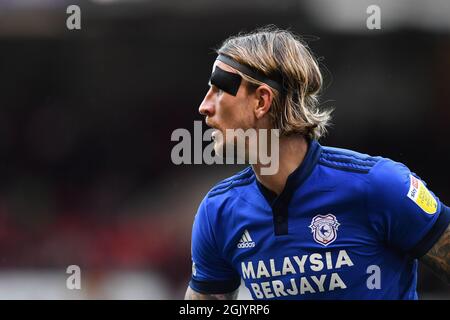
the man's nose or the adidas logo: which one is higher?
the man's nose

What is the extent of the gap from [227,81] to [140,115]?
584cm

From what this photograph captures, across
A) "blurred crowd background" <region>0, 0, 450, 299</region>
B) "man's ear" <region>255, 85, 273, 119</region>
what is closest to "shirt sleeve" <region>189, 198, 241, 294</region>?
"man's ear" <region>255, 85, 273, 119</region>

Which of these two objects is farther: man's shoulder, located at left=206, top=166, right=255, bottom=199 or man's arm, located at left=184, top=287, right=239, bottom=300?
man's arm, located at left=184, top=287, right=239, bottom=300

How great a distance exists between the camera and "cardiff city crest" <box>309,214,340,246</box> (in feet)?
10.9

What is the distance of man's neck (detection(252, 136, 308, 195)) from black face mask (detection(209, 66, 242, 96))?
0.32m

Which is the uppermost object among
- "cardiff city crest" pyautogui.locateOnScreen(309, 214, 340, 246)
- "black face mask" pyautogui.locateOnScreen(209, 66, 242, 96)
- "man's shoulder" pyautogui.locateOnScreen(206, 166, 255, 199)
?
"black face mask" pyautogui.locateOnScreen(209, 66, 242, 96)

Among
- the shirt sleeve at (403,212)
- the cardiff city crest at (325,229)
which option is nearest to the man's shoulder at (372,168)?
the shirt sleeve at (403,212)

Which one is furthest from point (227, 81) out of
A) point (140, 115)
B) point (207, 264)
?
point (140, 115)

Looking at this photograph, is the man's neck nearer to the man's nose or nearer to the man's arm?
the man's nose

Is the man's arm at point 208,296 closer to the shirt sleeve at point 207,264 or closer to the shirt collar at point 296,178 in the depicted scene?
the shirt sleeve at point 207,264

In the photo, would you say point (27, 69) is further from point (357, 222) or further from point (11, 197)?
point (357, 222)

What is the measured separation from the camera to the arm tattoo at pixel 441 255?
3.19m

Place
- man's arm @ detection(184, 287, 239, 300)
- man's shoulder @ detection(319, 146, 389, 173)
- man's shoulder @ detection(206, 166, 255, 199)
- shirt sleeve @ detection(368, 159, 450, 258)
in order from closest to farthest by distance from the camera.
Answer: shirt sleeve @ detection(368, 159, 450, 258), man's shoulder @ detection(319, 146, 389, 173), man's shoulder @ detection(206, 166, 255, 199), man's arm @ detection(184, 287, 239, 300)

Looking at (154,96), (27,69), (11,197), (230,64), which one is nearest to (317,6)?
(154,96)
